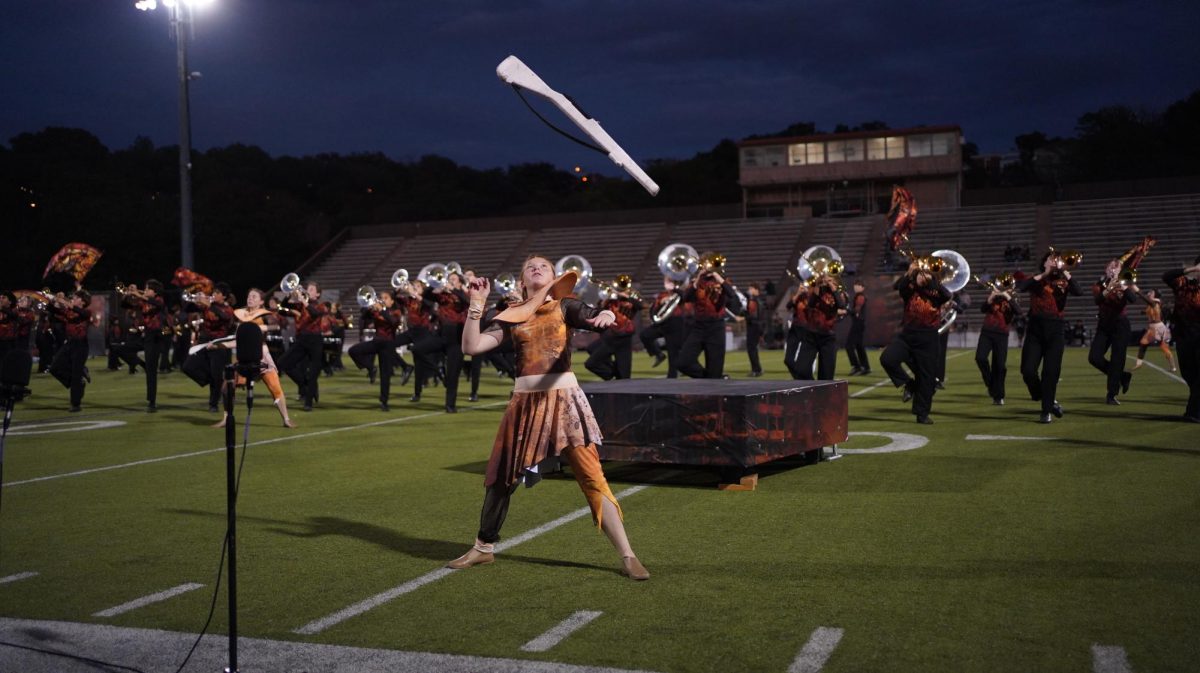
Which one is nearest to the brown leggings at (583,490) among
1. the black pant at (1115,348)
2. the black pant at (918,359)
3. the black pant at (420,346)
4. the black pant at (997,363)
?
the black pant at (918,359)

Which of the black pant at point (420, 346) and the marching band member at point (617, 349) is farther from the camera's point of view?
the marching band member at point (617, 349)

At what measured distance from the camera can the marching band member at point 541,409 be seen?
5.67 metres

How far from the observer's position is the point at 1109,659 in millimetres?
4211

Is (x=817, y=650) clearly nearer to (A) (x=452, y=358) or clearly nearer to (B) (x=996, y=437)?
(B) (x=996, y=437)

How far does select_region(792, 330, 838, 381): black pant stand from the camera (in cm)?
1442

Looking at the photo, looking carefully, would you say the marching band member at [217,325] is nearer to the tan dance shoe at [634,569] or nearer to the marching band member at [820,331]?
the marching band member at [820,331]

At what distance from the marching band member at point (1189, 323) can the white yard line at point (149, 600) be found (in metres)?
10.4

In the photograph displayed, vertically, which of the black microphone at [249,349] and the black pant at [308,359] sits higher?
the black microphone at [249,349]

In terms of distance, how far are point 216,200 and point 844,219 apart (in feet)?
128

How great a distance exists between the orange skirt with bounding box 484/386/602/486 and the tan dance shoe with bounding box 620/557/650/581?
2.00ft

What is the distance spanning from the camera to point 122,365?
3122 centimetres

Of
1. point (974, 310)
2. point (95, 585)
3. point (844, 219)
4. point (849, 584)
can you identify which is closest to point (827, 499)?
point (849, 584)

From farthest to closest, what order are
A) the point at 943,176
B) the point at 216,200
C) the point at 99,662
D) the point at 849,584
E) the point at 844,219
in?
the point at 216,200, the point at 943,176, the point at 844,219, the point at 849,584, the point at 99,662

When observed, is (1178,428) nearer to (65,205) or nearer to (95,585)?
(95,585)
